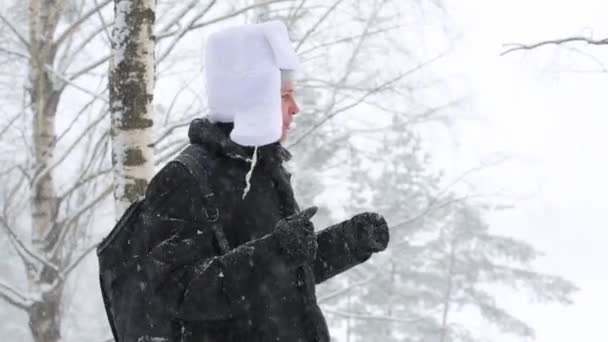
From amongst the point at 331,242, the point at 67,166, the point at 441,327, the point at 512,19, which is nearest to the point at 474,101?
the point at 67,166

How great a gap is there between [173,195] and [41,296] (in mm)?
3464

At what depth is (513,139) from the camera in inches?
1537

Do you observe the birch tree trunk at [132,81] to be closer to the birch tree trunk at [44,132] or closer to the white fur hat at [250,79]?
the white fur hat at [250,79]

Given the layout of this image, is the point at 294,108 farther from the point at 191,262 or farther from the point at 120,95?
the point at 120,95

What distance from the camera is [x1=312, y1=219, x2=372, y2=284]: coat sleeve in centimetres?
206

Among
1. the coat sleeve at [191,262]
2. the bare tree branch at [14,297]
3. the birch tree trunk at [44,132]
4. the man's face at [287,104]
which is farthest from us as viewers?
the birch tree trunk at [44,132]

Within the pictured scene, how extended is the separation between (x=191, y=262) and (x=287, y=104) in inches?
23.2

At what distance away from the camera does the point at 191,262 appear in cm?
174

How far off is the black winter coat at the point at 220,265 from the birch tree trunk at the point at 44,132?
3.33 m

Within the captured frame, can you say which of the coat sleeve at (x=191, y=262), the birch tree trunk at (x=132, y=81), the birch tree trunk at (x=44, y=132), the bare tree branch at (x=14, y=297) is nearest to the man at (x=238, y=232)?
the coat sleeve at (x=191, y=262)

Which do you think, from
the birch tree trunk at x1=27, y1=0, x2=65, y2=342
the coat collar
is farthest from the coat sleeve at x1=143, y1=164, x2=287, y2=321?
the birch tree trunk at x1=27, y1=0, x2=65, y2=342

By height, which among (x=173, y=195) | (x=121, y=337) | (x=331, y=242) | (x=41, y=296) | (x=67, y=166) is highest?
(x=173, y=195)

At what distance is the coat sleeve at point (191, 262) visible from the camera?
171cm

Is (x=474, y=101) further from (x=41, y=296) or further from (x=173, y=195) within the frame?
(x=173, y=195)
